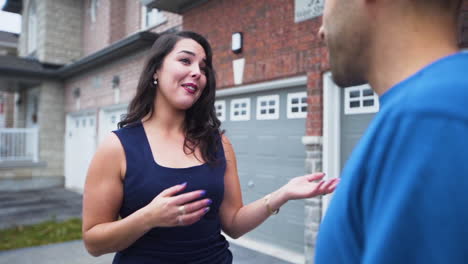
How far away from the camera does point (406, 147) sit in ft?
1.73

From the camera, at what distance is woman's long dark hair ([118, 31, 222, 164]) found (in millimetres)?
1779

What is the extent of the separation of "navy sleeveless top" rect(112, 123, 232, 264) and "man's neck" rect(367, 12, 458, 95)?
1095 mm

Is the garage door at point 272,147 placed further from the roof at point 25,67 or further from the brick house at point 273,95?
the roof at point 25,67

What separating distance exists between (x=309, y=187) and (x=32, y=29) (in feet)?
57.2

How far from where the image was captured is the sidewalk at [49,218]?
4.84m

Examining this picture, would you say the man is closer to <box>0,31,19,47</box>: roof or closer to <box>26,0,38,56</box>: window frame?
<box>26,0,38,56</box>: window frame

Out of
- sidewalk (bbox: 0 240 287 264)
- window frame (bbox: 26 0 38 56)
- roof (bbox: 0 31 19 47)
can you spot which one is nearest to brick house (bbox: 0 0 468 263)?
sidewalk (bbox: 0 240 287 264)

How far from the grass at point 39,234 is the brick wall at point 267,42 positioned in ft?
12.2

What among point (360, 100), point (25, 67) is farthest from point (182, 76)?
point (25, 67)

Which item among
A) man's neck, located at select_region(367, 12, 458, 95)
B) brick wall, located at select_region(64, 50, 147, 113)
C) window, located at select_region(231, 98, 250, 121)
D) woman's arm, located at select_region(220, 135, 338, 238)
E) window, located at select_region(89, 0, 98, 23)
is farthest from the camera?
window, located at select_region(89, 0, 98, 23)

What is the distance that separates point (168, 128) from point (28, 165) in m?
12.7

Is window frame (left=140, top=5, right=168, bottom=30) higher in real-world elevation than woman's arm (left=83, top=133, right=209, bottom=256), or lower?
higher

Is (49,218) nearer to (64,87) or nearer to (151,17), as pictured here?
(151,17)

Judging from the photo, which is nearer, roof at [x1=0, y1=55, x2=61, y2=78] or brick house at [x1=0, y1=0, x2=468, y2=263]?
brick house at [x1=0, y1=0, x2=468, y2=263]
